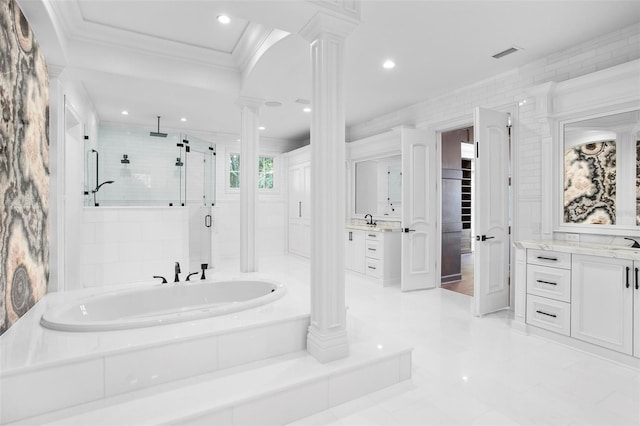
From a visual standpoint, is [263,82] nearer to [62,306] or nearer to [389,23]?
[389,23]

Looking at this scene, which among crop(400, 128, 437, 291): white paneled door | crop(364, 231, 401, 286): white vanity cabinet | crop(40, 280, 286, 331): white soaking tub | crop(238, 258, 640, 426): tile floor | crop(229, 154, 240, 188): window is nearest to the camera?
crop(238, 258, 640, 426): tile floor

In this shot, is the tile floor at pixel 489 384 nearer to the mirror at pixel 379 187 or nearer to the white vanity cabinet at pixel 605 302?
the white vanity cabinet at pixel 605 302

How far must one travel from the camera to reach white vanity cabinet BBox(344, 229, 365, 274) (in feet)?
17.3

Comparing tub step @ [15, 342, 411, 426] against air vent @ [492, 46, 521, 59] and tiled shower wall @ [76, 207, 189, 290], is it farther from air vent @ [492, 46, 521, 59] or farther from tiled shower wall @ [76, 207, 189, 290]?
air vent @ [492, 46, 521, 59]

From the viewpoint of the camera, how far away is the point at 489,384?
2.23 m

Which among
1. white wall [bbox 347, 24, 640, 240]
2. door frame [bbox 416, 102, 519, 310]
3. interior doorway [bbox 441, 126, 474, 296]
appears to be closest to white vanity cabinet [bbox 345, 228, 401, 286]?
door frame [bbox 416, 102, 519, 310]

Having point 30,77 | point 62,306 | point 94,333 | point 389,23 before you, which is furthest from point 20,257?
point 389,23

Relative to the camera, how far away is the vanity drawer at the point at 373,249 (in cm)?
493

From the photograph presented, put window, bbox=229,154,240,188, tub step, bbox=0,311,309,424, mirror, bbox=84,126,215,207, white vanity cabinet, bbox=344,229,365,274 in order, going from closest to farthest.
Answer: tub step, bbox=0,311,309,424 → mirror, bbox=84,126,215,207 → white vanity cabinet, bbox=344,229,365,274 → window, bbox=229,154,240,188

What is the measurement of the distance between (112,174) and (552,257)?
5279 mm

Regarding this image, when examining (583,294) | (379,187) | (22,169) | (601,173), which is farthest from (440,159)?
(22,169)

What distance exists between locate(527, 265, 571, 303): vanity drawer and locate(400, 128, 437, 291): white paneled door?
1625 millimetres

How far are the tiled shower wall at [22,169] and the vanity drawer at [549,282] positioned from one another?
12.6 ft

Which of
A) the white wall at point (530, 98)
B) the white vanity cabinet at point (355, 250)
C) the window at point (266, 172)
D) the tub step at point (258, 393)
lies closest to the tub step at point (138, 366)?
the tub step at point (258, 393)
